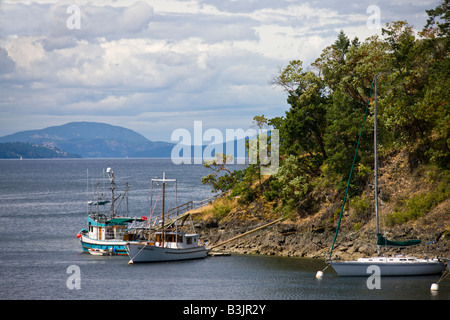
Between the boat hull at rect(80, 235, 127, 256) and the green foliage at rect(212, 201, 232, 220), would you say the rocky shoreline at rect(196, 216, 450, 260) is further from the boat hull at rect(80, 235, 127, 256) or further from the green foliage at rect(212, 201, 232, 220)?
the boat hull at rect(80, 235, 127, 256)

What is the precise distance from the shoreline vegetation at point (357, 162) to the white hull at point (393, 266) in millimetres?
3130

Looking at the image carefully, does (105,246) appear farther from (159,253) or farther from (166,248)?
(166,248)

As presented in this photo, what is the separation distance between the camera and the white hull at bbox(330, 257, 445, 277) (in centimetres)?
4094

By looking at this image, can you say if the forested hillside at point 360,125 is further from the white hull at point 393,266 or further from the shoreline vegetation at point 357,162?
the white hull at point 393,266

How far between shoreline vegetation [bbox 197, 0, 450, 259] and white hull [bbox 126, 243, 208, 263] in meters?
4.16

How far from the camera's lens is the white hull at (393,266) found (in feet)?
134

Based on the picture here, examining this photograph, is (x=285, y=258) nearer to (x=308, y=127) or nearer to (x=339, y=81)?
(x=308, y=127)

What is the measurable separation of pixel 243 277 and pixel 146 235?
1610 cm

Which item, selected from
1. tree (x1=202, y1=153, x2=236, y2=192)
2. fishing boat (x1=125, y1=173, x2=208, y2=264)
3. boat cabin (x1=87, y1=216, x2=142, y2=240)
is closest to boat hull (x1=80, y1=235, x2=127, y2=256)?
boat cabin (x1=87, y1=216, x2=142, y2=240)

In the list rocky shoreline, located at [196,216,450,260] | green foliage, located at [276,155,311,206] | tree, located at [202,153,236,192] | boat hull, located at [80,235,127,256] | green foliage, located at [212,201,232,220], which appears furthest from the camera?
tree, located at [202,153,236,192]

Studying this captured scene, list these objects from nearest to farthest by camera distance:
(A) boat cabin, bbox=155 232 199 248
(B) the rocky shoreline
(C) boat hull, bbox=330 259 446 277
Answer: (C) boat hull, bbox=330 259 446 277, (B) the rocky shoreline, (A) boat cabin, bbox=155 232 199 248

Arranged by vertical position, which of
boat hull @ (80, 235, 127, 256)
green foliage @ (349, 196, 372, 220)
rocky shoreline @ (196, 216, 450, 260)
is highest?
green foliage @ (349, 196, 372, 220)

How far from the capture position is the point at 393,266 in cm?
4100
